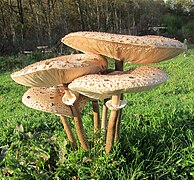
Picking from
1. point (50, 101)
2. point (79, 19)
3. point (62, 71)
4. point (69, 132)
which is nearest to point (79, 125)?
point (69, 132)

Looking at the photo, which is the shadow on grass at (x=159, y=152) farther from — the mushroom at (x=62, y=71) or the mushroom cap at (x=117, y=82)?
the mushroom cap at (x=117, y=82)

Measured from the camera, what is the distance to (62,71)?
1690 millimetres

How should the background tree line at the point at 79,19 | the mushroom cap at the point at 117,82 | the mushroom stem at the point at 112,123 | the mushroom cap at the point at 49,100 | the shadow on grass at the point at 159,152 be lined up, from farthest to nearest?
the background tree line at the point at 79,19 → the shadow on grass at the point at 159,152 → the mushroom cap at the point at 49,100 → the mushroom stem at the point at 112,123 → the mushroom cap at the point at 117,82

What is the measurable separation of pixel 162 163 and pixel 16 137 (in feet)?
4.87

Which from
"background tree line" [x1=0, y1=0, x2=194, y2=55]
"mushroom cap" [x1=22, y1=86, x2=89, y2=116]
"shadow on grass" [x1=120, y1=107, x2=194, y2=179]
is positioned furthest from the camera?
"background tree line" [x1=0, y1=0, x2=194, y2=55]

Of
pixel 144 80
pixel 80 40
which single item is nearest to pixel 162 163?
pixel 144 80

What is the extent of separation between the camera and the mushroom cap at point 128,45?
64.2 inches

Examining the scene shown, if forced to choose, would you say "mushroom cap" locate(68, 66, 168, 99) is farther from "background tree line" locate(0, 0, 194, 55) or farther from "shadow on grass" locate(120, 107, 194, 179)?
"background tree line" locate(0, 0, 194, 55)

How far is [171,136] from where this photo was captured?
7.98 feet

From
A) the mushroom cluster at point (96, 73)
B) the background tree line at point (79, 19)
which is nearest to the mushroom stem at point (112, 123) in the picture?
the mushroom cluster at point (96, 73)

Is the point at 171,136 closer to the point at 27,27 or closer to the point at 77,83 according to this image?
the point at 77,83

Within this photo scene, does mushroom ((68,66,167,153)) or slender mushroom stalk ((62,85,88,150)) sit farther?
slender mushroom stalk ((62,85,88,150))

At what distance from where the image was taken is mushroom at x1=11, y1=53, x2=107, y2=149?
164cm

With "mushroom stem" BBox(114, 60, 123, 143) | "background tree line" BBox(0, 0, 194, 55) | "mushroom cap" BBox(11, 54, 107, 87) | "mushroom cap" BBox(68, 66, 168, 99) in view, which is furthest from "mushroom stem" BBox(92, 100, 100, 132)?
"background tree line" BBox(0, 0, 194, 55)
